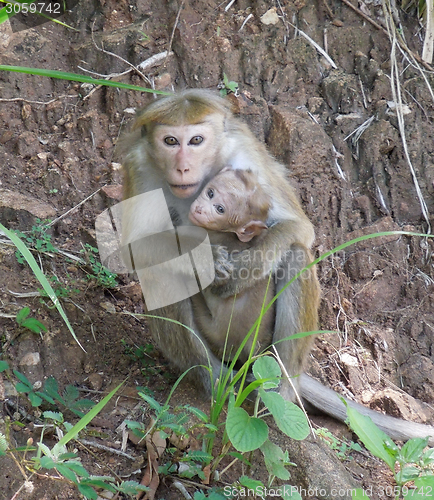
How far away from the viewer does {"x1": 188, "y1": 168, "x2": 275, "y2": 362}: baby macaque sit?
3.33 m

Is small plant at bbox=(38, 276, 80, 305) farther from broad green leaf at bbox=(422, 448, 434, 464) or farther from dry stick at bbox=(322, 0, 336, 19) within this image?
dry stick at bbox=(322, 0, 336, 19)

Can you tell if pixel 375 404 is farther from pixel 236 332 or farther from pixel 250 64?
pixel 250 64

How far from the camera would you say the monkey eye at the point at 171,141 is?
3.37m

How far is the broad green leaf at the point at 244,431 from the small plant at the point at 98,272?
1.90 m

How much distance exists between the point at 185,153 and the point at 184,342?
1083 millimetres

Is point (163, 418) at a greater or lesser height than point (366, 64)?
lesser

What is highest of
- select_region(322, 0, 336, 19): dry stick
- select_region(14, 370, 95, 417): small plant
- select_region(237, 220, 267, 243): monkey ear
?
select_region(322, 0, 336, 19): dry stick

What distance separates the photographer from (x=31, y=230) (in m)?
4.26

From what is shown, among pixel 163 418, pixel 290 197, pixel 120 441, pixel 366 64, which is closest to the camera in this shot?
pixel 163 418

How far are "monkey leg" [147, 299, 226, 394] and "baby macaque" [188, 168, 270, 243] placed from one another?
0.52 metres

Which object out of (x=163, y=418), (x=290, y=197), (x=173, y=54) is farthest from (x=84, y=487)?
(x=173, y=54)

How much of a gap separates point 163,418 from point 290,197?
1610 millimetres

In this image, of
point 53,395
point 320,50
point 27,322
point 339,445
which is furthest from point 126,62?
point 339,445

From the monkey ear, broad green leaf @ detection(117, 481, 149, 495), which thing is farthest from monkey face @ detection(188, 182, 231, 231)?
broad green leaf @ detection(117, 481, 149, 495)
